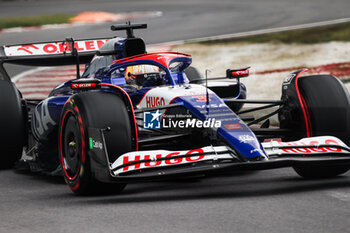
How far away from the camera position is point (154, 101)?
7.62 m

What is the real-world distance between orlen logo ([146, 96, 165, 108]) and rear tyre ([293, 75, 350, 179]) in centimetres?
147

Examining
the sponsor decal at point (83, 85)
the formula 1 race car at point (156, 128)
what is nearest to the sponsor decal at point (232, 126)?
the formula 1 race car at point (156, 128)

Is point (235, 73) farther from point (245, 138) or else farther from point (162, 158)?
point (162, 158)

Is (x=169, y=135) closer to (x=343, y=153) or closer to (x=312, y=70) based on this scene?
(x=343, y=153)

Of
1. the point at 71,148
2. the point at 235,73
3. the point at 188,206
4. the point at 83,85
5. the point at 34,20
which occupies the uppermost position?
the point at 83,85

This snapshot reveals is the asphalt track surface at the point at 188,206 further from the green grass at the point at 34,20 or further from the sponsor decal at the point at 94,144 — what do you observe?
the green grass at the point at 34,20

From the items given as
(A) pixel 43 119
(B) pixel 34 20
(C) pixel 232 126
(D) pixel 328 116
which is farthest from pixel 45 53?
(B) pixel 34 20

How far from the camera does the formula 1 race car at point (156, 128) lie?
6500 millimetres

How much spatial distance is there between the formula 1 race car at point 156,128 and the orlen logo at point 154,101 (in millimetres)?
10

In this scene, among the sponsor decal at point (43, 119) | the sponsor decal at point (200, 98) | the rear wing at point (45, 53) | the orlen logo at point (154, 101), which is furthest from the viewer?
the rear wing at point (45, 53)

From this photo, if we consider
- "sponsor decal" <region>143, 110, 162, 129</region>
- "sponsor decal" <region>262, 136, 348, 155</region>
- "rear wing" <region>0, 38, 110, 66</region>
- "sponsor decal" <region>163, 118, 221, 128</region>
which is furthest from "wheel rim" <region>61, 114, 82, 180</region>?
"rear wing" <region>0, 38, 110, 66</region>

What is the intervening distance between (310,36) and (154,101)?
14.3 m

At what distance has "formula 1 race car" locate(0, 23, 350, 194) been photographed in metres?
6.50

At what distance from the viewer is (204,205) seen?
6172 millimetres
